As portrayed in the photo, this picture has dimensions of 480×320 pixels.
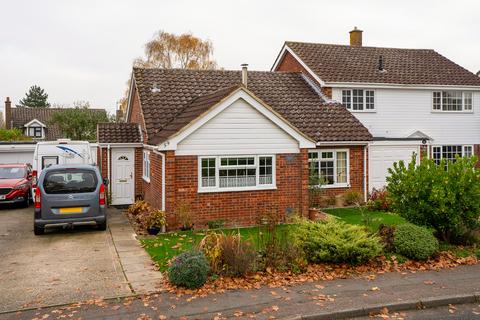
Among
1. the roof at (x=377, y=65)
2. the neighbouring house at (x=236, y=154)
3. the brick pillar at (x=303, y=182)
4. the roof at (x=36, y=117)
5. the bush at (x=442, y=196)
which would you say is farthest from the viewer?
the roof at (x=36, y=117)

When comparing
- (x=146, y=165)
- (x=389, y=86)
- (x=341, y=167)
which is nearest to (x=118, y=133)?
(x=146, y=165)

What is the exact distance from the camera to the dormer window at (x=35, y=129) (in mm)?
53969

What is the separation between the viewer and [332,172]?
18328 millimetres

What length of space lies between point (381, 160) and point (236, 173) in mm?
7784

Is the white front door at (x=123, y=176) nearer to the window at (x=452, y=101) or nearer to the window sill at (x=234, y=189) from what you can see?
the window sill at (x=234, y=189)

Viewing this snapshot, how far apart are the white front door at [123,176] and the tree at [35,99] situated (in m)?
76.6

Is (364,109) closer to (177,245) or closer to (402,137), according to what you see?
(402,137)

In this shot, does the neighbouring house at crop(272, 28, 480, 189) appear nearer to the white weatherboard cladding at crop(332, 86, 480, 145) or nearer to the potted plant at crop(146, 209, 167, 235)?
the white weatherboard cladding at crop(332, 86, 480, 145)

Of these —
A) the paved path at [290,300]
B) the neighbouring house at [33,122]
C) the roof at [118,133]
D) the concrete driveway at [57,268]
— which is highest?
the neighbouring house at [33,122]

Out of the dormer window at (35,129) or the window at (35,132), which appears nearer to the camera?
the dormer window at (35,129)

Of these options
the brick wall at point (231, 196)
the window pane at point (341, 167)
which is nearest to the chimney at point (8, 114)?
the brick wall at point (231, 196)

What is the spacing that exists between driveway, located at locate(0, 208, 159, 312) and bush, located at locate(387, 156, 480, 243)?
655 cm

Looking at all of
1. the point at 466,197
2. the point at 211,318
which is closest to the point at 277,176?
the point at 466,197

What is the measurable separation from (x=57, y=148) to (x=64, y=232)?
18.0 ft
